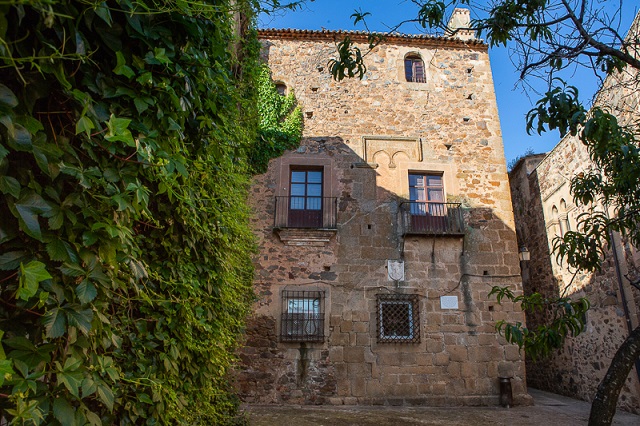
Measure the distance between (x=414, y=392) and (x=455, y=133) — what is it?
5.86 meters

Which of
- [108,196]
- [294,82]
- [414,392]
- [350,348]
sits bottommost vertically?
[414,392]

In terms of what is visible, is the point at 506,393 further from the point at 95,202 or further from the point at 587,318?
the point at 95,202

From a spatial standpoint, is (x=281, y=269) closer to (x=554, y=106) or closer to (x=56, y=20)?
(x=554, y=106)

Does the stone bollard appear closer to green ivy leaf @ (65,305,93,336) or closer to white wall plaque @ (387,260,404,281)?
white wall plaque @ (387,260,404,281)

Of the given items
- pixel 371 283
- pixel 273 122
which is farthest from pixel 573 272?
pixel 273 122

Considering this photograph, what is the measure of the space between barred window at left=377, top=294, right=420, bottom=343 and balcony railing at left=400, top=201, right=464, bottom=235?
1458 millimetres

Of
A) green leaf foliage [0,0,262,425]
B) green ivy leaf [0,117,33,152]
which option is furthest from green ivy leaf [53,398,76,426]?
green ivy leaf [0,117,33,152]

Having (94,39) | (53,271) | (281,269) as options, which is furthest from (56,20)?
(281,269)

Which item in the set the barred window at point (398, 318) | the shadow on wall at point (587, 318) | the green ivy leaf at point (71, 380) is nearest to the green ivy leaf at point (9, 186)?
the green ivy leaf at point (71, 380)

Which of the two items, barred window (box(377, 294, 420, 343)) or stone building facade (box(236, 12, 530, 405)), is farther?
barred window (box(377, 294, 420, 343))

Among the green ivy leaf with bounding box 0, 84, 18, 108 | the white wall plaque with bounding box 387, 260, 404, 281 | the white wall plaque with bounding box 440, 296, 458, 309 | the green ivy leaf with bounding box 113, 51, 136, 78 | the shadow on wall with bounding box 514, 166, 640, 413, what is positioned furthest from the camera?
the white wall plaque with bounding box 387, 260, 404, 281

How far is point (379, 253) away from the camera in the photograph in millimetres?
8594

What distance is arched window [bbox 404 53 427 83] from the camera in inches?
396

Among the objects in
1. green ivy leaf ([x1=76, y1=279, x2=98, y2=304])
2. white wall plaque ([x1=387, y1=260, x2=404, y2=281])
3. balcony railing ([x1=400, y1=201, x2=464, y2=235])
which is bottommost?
green ivy leaf ([x1=76, y1=279, x2=98, y2=304])
